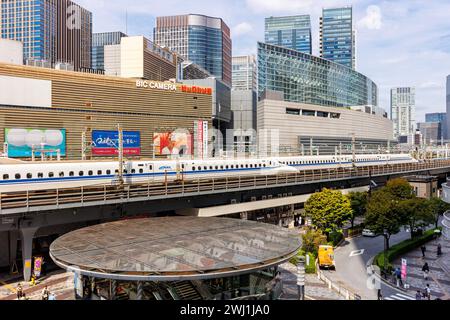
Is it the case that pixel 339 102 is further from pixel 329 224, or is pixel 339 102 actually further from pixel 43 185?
pixel 43 185

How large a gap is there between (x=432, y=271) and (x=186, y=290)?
28206 millimetres

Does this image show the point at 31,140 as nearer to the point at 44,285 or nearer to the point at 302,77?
the point at 44,285

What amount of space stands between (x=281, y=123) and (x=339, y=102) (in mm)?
68699

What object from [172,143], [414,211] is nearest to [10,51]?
[172,143]

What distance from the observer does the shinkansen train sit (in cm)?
3416

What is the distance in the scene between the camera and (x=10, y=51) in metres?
82.9

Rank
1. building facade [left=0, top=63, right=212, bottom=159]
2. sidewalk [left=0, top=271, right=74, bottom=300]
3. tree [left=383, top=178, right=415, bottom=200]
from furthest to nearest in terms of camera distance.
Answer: building facade [left=0, top=63, right=212, bottom=159] → tree [left=383, top=178, right=415, bottom=200] → sidewalk [left=0, top=271, right=74, bottom=300]

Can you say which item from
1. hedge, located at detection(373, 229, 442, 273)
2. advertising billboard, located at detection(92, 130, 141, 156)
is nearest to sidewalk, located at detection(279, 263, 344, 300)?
hedge, located at detection(373, 229, 442, 273)

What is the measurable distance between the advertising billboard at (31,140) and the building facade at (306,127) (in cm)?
5854

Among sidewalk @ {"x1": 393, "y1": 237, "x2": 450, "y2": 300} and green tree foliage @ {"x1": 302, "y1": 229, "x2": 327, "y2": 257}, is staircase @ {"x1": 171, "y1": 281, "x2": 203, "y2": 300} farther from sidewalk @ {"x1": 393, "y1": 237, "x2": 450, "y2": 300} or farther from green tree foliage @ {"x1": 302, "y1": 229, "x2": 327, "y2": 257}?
green tree foliage @ {"x1": 302, "y1": 229, "x2": 327, "y2": 257}

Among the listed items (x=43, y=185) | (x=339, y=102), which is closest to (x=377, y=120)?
(x=339, y=102)

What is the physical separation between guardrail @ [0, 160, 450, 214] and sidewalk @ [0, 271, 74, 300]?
19.3 feet

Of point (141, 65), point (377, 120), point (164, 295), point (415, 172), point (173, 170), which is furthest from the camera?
point (377, 120)

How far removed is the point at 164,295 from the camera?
19.9 meters
